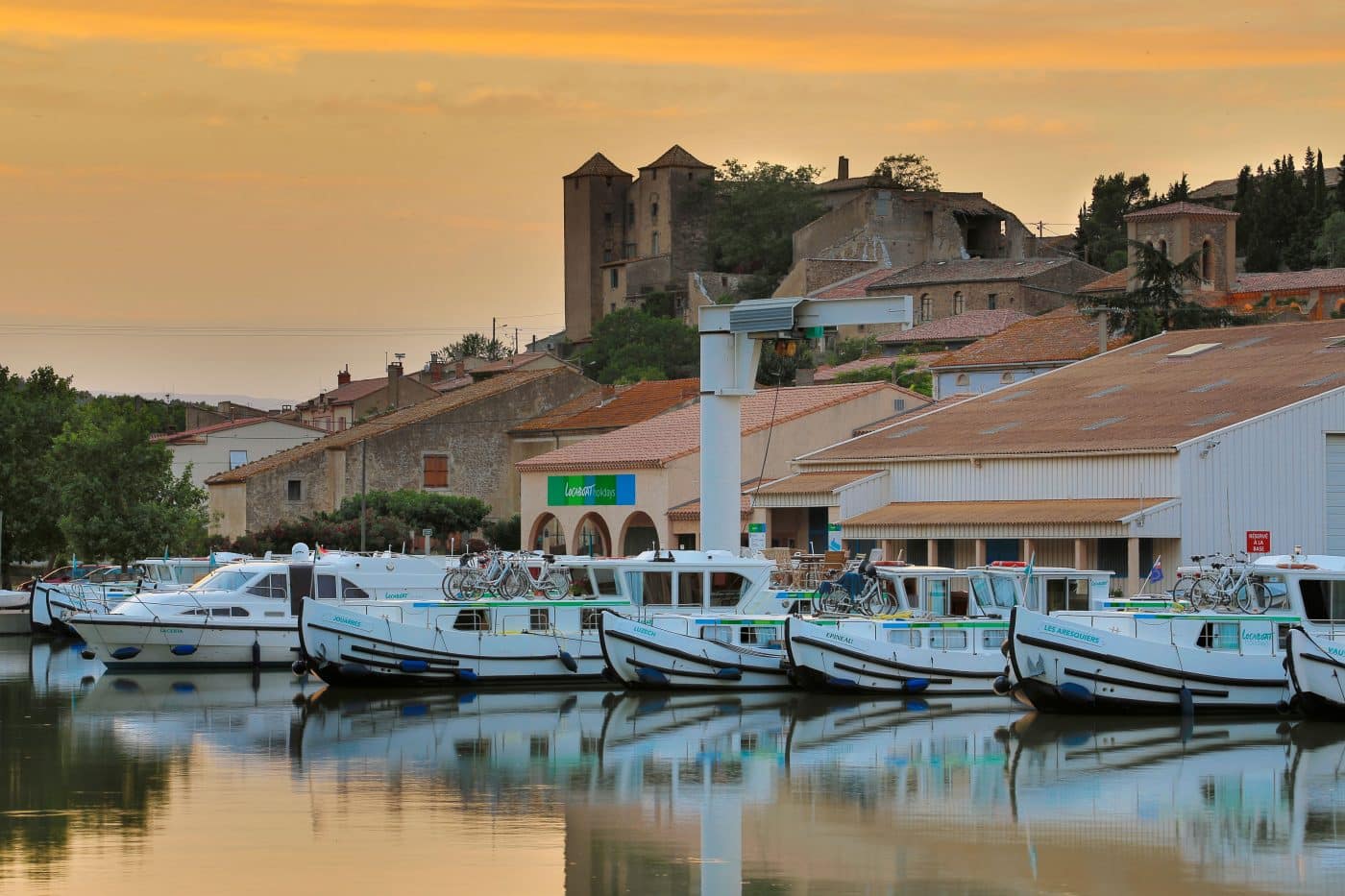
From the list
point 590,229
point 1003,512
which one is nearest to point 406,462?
point 1003,512

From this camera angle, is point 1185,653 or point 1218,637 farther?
point 1218,637

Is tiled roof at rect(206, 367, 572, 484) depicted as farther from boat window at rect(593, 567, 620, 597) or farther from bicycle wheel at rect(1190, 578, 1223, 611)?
bicycle wheel at rect(1190, 578, 1223, 611)

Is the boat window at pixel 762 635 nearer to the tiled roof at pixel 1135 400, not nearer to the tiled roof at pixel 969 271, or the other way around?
the tiled roof at pixel 1135 400

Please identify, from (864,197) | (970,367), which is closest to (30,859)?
(970,367)

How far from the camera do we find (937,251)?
13950 cm

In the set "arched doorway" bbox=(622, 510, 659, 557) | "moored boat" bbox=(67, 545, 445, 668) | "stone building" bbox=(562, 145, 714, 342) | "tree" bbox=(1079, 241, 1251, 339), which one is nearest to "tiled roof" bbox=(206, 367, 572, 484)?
"arched doorway" bbox=(622, 510, 659, 557)

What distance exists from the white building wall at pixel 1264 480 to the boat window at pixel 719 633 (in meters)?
13.5

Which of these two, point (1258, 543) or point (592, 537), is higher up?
point (592, 537)

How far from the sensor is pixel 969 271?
122 metres

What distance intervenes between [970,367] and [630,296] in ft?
235

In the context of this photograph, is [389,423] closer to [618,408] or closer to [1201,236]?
[618,408]

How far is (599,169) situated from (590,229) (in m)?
4.59

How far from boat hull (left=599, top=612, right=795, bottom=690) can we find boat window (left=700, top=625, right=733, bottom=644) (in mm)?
431

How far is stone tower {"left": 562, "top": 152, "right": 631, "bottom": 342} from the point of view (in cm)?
15962
